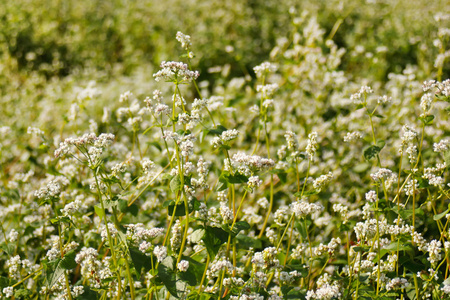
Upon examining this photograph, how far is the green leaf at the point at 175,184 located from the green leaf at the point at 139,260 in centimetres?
32

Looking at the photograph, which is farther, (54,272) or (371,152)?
(371,152)

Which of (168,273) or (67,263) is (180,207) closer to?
(168,273)

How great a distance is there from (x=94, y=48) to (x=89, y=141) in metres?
5.50

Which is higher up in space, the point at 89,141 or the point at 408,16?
the point at 89,141

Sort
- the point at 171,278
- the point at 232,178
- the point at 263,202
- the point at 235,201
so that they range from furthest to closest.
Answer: the point at 235,201, the point at 263,202, the point at 232,178, the point at 171,278

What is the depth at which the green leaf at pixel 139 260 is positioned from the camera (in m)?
1.97

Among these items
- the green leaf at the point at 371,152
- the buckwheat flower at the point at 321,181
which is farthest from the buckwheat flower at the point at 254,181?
the green leaf at the point at 371,152

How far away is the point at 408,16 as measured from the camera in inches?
283

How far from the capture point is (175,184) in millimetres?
1988

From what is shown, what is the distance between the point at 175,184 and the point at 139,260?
37 centimetres

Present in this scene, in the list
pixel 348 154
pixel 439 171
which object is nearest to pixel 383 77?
pixel 348 154

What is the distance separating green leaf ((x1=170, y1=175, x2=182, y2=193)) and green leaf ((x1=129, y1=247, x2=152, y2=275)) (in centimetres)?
32

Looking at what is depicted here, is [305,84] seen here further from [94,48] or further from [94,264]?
[94,48]

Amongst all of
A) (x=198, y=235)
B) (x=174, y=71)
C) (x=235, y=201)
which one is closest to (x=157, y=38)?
(x=235, y=201)
